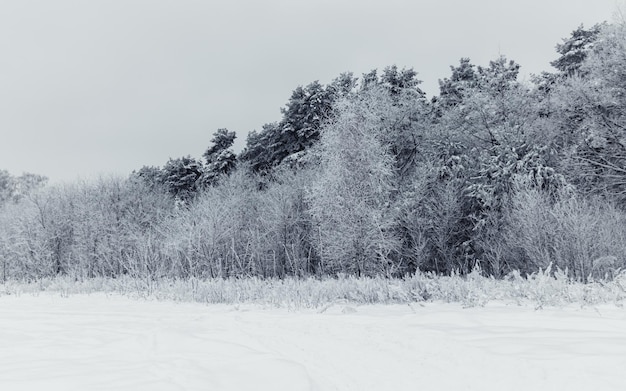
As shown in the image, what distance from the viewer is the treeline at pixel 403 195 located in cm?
2008

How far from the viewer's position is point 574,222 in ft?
64.3

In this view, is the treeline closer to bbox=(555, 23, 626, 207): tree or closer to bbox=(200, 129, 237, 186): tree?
bbox=(555, 23, 626, 207): tree

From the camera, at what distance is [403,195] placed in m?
27.8

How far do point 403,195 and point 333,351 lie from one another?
77.2 feet

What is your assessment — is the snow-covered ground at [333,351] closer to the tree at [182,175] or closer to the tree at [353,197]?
the tree at [353,197]

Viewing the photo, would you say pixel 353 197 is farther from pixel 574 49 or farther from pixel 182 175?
pixel 182 175

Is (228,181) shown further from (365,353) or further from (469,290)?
(365,353)

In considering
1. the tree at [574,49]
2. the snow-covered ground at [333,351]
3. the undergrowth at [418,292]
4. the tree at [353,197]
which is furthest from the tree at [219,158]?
the snow-covered ground at [333,351]

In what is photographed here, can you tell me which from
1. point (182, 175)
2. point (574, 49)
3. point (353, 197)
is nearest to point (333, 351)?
point (353, 197)

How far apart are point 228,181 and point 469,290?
110ft

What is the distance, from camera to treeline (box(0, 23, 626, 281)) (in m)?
20.1

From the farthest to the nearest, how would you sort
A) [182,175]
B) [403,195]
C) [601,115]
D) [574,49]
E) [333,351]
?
[182,175], [574,49], [403,195], [601,115], [333,351]

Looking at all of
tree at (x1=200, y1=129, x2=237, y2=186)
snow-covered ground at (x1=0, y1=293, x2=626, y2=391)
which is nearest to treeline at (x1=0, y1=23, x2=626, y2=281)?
tree at (x1=200, y1=129, x2=237, y2=186)

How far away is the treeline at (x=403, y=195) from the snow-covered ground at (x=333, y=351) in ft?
25.2
